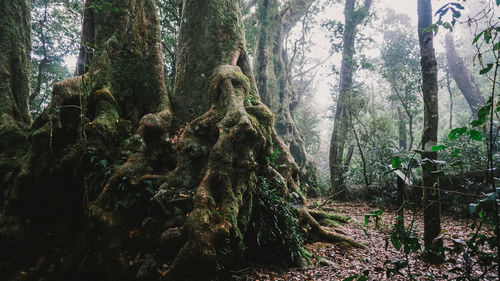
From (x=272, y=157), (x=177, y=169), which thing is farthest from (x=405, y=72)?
(x=177, y=169)

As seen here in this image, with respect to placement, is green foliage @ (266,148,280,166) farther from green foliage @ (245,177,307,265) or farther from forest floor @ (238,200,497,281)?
forest floor @ (238,200,497,281)

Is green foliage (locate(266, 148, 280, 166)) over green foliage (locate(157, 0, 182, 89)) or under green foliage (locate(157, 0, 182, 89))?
under

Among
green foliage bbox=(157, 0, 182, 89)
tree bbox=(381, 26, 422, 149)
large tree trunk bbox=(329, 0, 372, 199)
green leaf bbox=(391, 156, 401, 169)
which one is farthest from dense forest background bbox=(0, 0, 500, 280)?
tree bbox=(381, 26, 422, 149)

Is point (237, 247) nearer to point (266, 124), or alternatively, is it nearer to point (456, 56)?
point (266, 124)

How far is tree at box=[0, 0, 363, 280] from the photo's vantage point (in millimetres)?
3254

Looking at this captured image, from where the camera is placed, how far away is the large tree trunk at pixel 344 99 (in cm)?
1250

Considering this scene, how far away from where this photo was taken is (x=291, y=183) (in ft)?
20.0

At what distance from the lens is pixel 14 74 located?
5812 millimetres

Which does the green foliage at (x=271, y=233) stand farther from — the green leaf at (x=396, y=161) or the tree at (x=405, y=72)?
the tree at (x=405, y=72)

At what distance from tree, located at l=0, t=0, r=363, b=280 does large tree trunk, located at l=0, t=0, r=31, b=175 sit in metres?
0.81

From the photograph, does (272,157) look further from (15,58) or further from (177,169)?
(15,58)

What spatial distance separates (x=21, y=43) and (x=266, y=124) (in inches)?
242

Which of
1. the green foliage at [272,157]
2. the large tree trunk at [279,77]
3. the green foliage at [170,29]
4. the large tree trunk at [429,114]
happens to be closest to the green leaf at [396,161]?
the green foliage at [272,157]

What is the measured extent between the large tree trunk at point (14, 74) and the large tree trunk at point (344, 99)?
37.7 feet
